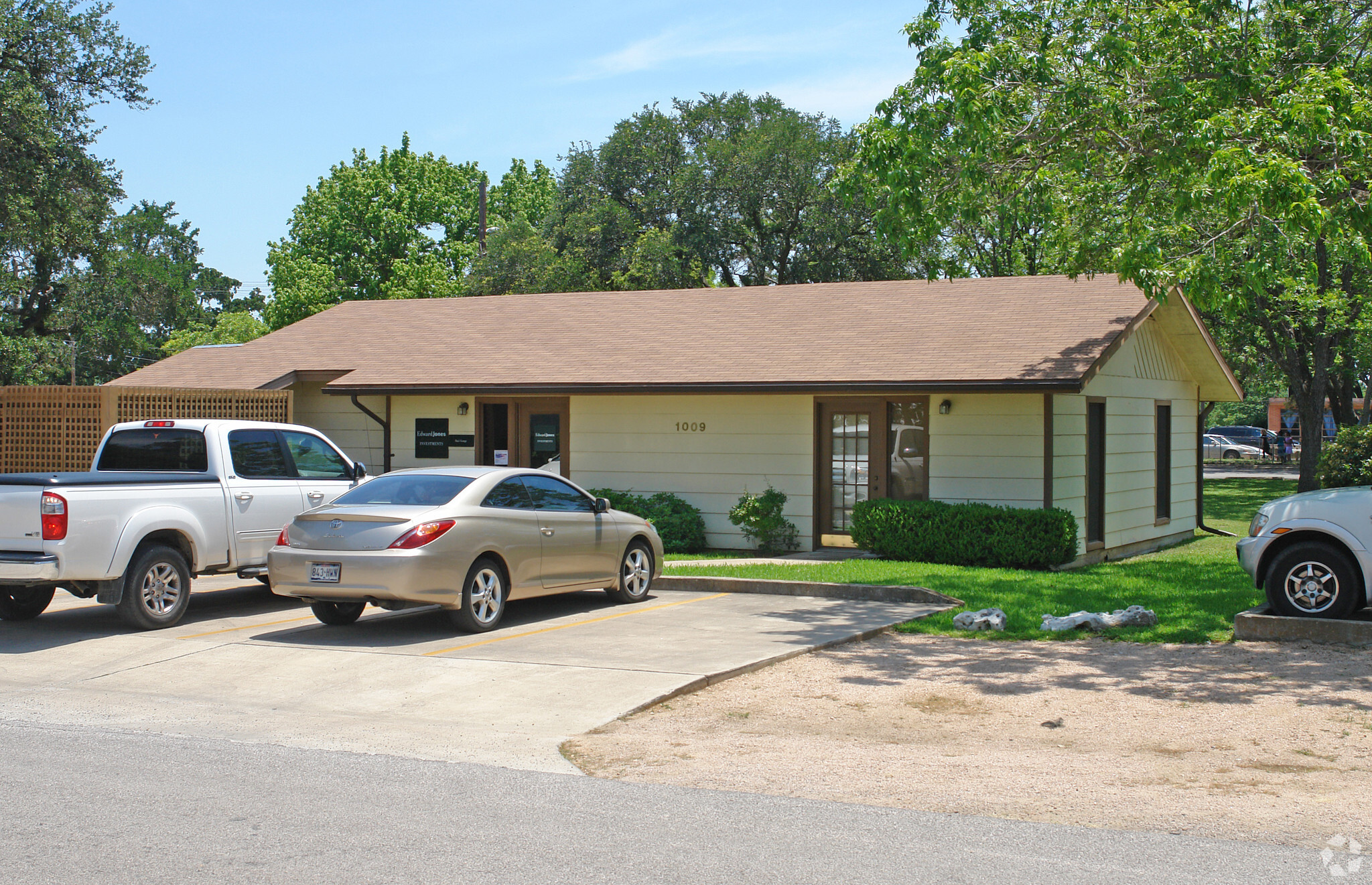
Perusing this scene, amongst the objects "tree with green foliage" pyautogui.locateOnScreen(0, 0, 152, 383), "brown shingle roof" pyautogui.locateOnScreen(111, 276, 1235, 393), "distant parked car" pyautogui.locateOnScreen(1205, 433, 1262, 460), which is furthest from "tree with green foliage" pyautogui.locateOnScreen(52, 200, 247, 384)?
"distant parked car" pyautogui.locateOnScreen(1205, 433, 1262, 460)

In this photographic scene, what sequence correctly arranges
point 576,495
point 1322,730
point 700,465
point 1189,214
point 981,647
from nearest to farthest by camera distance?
point 1322,730, point 981,647, point 576,495, point 1189,214, point 700,465

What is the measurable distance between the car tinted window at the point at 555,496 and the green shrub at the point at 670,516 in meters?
5.13

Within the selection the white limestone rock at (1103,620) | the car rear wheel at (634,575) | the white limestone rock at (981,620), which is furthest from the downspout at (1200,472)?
the car rear wheel at (634,575)

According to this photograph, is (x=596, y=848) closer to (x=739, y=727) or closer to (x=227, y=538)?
(x=739, y=727)

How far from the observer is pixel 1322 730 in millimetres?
7301

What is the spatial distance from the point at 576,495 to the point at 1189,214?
796 cm

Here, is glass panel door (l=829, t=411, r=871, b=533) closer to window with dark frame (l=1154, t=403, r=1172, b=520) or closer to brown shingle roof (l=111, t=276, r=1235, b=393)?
brown shingle roof (l=111, t=276, r=1235, b=393)

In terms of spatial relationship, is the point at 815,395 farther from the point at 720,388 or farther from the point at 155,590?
the point at 155,590

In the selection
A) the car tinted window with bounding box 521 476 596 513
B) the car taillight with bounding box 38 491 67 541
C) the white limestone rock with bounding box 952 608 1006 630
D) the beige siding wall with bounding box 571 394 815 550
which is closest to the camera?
the car taillight with bounding box 38 491 67 541

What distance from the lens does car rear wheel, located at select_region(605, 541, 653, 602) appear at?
42.0 feet

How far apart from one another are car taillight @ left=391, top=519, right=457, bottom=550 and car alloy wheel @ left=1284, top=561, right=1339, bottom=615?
7.24 m

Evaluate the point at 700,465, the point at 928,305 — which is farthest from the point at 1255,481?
the point at 700,465

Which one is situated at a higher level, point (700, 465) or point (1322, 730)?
point (700, 465)

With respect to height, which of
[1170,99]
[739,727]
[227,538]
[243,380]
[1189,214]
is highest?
[1170,99]
